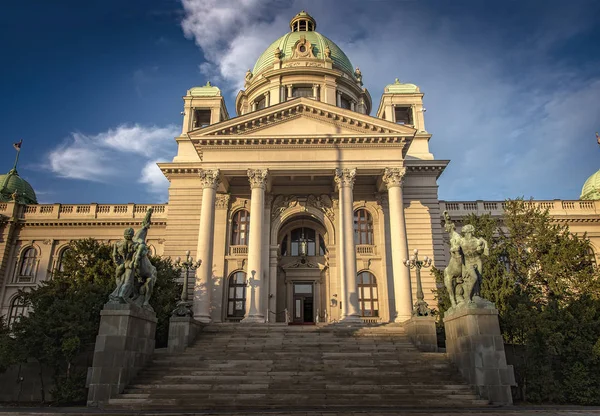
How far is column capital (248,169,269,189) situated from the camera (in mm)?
27844

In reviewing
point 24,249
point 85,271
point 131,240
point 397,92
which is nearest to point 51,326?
point 131,240

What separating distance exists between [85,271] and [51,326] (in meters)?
6.81

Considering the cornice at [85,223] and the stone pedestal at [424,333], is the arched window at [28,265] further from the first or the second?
the stone pedestal at [424,333]

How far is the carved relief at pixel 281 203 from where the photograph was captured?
31567 mm

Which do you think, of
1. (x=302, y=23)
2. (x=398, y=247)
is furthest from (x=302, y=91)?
(x=398, y=247)

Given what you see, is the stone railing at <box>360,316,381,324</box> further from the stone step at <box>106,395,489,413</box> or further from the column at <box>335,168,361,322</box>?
the stone step at <box>106,395,489,413</box>

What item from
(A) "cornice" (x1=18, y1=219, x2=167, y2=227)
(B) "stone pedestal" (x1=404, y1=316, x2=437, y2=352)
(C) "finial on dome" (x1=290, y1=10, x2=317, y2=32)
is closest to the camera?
(B) "stone pedestal" (x1=404, y1=316, x2=437, y2=352)

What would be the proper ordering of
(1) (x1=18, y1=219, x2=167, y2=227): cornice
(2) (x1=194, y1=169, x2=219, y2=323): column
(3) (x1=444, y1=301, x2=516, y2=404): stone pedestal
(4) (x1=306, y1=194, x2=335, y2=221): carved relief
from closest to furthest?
(3) (x1=444, y1=301, x2=516, y2=404): stone pedestal < (2) (x1=194, y1=169, x2=219, y2=323): column < (4) (x1=306, y1=194, x2=335, y2=221): carved relief < (1) (x1=18, y1=219, x2=167, y2=227): cornice

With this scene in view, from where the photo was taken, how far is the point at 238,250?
1198 inches

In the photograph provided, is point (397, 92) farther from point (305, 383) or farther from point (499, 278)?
point (305, 383)

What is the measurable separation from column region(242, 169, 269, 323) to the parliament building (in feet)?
0.21

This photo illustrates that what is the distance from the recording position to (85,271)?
23281mm

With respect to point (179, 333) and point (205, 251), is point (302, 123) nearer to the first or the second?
point (205, 251)

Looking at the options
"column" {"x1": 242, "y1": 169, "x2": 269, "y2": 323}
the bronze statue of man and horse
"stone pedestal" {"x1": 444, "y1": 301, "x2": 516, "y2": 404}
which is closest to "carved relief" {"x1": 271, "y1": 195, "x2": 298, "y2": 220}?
"column" {"x1": 242, "y1": 169, "x2": 269, "y2": 323}
